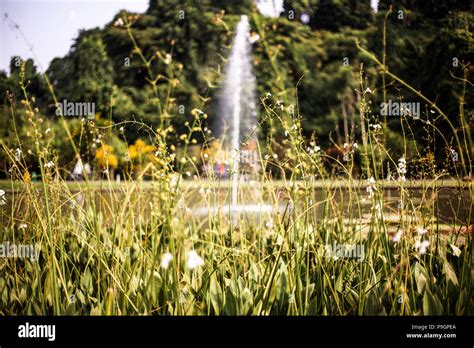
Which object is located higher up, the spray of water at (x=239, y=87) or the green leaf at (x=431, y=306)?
the spray of water at (x=239, y=87)

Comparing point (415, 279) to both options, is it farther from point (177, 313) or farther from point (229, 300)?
point (177, 313)

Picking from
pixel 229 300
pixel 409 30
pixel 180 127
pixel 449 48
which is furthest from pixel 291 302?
pixel 180 127

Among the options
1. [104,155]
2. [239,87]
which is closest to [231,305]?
[104,155]

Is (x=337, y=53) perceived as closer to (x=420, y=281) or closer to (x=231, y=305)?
(x=420, y=281)

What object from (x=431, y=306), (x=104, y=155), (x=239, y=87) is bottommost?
(x=431, y=306)

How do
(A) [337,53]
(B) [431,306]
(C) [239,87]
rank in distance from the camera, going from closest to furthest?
(B) [431,306] < (A) [337,53] < (C) [239,87]

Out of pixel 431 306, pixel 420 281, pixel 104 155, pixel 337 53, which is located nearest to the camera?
pixel 431 306

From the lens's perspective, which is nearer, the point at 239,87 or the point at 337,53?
the point at 337,53

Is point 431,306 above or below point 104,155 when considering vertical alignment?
below

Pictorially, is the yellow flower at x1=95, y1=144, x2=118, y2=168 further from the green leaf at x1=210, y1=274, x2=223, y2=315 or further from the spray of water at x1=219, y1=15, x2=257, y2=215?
the spray of water at x1=219, y1=15, x2=257, y2=215

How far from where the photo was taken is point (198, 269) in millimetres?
2338

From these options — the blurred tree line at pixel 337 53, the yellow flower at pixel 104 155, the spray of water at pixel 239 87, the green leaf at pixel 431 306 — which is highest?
the spray of water at pixel 239 87

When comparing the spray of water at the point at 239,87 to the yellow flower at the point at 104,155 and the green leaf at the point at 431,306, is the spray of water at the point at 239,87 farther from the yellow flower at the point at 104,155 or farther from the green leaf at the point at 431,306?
the green leaf at the point at 431,306

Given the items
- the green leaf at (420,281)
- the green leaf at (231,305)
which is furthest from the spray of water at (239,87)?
the green leaf at (231,305)
